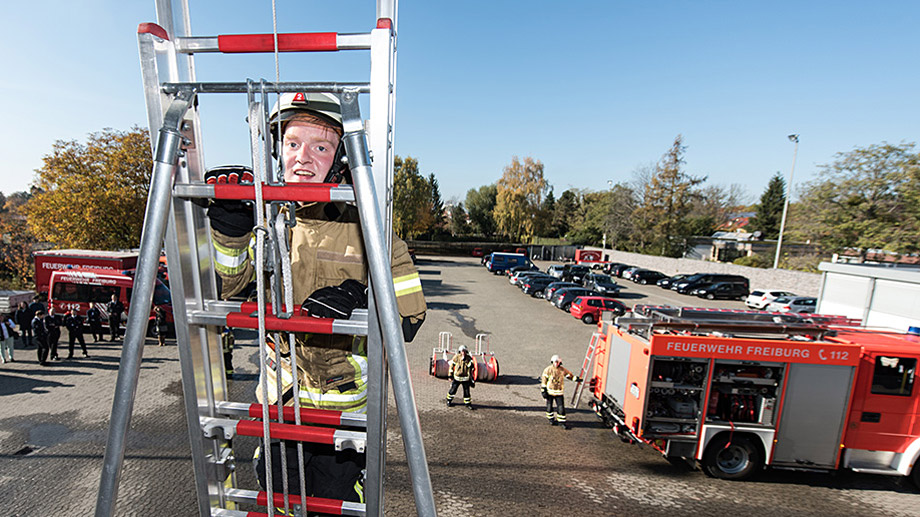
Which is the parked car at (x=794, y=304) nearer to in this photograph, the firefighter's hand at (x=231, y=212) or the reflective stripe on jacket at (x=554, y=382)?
the reflective stripe on jacket at (x=554, y=382)

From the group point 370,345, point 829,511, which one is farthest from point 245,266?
point 829,511

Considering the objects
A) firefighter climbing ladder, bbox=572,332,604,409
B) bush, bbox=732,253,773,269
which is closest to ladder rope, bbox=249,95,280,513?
firefighter climbing ladder, bbox=572,332,604,409

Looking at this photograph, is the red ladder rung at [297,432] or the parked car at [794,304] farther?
the parked car at [794,304]

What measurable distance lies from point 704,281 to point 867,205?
8.71m

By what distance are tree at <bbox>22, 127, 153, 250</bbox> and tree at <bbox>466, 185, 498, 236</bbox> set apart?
1731 inches

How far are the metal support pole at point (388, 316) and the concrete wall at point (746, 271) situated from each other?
27923 millimetres

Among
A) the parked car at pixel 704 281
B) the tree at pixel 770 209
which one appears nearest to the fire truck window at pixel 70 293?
the parked car at pixel 704 281

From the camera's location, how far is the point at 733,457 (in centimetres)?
665

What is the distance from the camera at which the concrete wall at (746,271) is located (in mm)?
24625

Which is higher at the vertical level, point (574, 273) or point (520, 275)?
point (574, 273)

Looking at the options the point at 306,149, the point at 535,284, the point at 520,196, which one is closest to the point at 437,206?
the point at 520,196

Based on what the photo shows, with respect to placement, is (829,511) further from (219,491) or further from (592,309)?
(592,309)

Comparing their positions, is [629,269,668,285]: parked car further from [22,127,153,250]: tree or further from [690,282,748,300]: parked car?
[22,127,153,250]: tree

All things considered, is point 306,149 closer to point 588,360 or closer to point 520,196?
point 588,360
